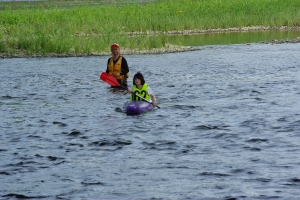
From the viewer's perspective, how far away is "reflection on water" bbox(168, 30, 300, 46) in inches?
1666

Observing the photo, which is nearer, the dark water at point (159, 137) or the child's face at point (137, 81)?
the dark water at point (159, 137)

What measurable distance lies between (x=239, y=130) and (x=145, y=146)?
8.33 feet

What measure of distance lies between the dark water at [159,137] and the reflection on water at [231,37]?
13853 mm

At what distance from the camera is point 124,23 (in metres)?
→ 46.8

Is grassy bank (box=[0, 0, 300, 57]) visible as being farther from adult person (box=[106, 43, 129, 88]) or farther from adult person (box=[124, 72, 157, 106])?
adult person (box=[124, 72, 157, 106])

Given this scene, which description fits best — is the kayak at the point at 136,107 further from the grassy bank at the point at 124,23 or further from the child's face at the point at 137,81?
the grassy bank at the point at 124,23

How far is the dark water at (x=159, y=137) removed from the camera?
11617 millimetres

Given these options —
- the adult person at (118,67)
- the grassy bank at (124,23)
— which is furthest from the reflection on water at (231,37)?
the adult person at (118,67)

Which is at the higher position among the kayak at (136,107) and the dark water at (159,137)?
the kayak at (136,107)

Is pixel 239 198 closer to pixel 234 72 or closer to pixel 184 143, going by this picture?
pixel 184 143

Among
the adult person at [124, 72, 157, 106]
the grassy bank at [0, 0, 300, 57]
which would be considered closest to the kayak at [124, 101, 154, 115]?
the adult person at [124, 72, 157, 106]

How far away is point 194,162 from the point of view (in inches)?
512

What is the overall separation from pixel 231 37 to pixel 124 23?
23.4ft

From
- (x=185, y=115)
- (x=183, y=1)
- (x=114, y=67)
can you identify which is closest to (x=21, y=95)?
(x=114, y=67)
